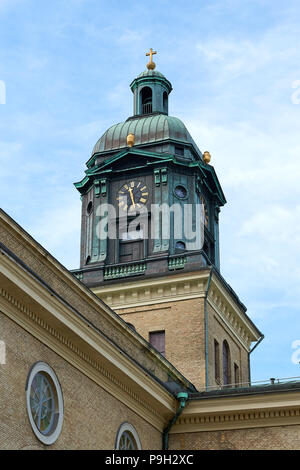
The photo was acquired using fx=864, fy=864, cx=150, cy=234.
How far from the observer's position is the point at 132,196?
116 feet

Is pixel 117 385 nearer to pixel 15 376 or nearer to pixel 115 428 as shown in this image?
pixel 115 428

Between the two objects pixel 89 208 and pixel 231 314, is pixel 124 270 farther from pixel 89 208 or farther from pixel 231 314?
pixel 231 314

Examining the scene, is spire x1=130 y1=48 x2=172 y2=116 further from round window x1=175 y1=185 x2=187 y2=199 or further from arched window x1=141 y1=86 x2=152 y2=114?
round window x1=175 y1=185 x2=187 y2=199

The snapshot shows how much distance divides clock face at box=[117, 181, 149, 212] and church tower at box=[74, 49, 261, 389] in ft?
0.13

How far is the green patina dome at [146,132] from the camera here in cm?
3678

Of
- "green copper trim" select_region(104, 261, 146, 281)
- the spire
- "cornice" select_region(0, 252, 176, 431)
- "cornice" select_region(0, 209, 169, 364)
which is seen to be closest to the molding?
"green copper trim" select_region(104, 261, 146, 281)

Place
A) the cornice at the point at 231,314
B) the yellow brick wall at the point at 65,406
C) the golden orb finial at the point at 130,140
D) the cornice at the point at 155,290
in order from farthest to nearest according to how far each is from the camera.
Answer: the golden orb finial at the point at 130,140, the cornice at the point at 231,314, the cornice at the point at 155,290, the yellow brick wall at the point at 65,406

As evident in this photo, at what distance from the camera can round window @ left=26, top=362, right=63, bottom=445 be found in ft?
59.3

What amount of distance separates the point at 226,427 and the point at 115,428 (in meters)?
4.61

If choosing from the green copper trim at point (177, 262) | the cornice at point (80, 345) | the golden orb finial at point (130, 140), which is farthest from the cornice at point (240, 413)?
the golden orb finial at point (130, 140)

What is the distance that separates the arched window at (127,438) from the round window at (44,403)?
10.8ft

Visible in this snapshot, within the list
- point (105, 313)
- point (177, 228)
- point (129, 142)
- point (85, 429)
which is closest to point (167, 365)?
point (105, 313)

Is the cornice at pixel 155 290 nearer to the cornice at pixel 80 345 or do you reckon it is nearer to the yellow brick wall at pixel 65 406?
the cornice at pixel 80 345

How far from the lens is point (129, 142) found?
36.3m
